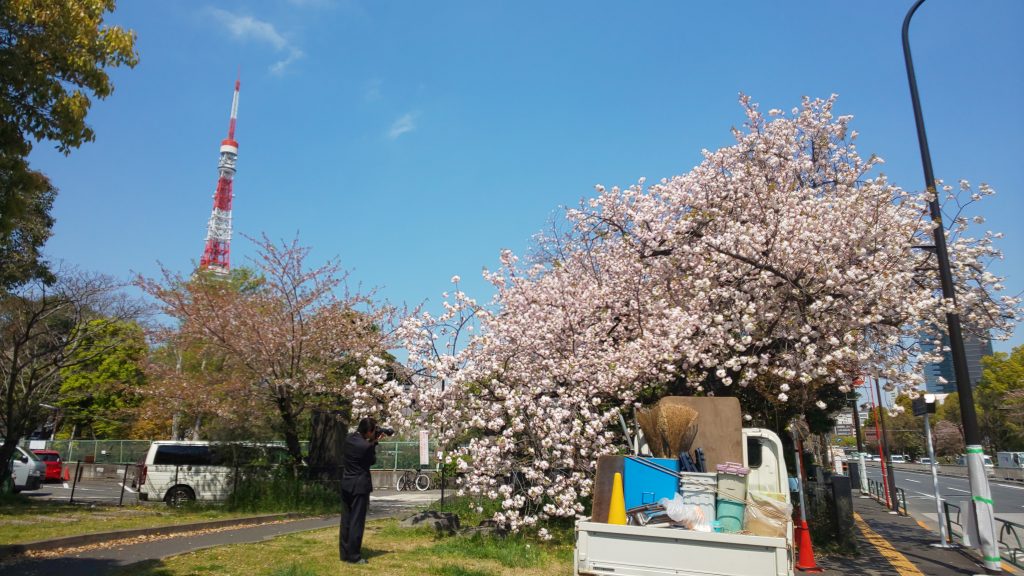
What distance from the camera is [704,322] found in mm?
10672

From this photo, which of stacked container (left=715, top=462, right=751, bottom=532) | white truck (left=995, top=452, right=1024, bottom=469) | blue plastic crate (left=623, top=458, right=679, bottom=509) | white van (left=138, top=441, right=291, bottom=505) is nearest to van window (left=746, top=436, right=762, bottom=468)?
stacked container (left=715, top=462, right=751, bottom=532)

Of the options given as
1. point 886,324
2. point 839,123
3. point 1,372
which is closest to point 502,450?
point 886,324

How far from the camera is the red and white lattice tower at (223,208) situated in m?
72.2

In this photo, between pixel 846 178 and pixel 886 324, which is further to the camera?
pixel 846 178

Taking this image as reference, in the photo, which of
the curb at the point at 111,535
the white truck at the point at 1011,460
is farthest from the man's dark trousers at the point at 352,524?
the white truck at the point at 1011,460

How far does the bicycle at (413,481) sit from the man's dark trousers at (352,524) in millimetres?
20567

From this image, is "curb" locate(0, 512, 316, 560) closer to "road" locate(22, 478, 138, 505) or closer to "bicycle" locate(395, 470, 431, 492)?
"road" locate(22, 478, 138, 505)

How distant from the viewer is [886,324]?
11094 mm

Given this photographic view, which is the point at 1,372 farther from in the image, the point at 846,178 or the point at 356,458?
the point at 846,178

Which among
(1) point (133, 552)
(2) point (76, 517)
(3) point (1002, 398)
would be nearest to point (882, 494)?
(1) point (133, 552)

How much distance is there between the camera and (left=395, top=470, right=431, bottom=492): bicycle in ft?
93.5

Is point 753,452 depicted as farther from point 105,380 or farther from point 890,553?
point 105,380

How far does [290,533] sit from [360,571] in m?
4.27

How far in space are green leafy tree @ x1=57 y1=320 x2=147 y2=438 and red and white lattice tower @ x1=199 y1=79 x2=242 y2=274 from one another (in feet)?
95.1
